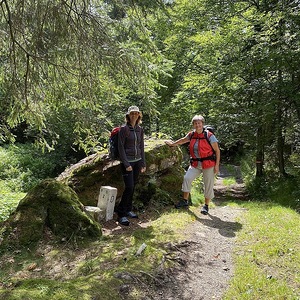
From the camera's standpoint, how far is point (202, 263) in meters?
4.31

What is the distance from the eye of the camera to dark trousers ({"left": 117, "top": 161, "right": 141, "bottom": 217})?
602 centimetres

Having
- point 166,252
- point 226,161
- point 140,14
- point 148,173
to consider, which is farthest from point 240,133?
point 226,161

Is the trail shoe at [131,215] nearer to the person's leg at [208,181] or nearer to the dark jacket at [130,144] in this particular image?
the dark jacket at [130,144]

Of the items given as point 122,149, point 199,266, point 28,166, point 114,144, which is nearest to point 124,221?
point 122,149

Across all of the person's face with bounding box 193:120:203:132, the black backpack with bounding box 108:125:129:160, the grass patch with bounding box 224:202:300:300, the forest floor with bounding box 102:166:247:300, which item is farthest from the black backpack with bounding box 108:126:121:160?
the grass patch with bounding box 224:202:300:300

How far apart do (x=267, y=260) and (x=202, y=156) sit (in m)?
2.89

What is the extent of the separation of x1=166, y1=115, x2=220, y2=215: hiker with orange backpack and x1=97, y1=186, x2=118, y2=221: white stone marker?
1617 mm

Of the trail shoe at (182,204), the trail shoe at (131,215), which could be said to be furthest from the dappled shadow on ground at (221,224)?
the trail shoe at (131,215)

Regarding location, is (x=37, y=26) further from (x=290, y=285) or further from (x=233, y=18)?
(x=233, y=18)

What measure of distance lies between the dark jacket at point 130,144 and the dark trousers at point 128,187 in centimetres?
18

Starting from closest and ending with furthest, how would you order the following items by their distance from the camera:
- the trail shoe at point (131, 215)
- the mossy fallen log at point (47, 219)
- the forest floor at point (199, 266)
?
the forest floor at point (199, 266), the mossy fallen log at point (47, 219), the trail shoe at point (131, 215)

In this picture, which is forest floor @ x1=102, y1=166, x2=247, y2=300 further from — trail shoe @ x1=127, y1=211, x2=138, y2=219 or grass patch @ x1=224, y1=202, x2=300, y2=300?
trail shoe @ x1=127, y1=211, x2=138, y2=219

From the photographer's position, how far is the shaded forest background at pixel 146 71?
5629mm

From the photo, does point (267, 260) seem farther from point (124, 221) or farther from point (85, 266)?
point (124, 221)
